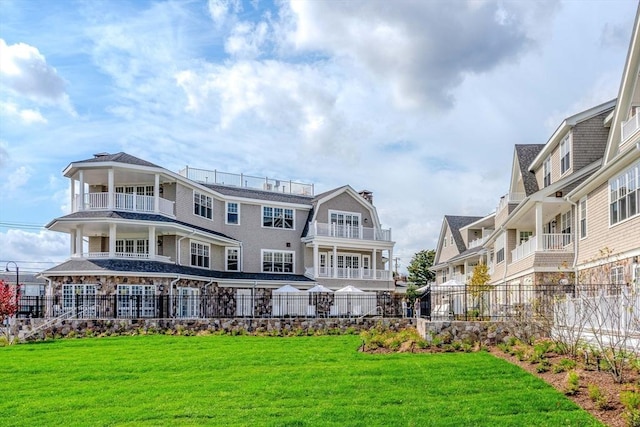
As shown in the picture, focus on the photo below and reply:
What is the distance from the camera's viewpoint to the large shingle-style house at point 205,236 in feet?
105

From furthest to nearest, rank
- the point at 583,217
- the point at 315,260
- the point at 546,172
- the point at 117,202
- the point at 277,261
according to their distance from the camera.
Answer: the point at 277,261 < the point at 315,260 < the point at 117,202 < the point at 546,172 < the point at 583,217

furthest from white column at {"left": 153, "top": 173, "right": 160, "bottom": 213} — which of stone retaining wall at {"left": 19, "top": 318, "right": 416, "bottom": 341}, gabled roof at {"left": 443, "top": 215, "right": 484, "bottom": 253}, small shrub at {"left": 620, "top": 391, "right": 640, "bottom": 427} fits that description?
small shrub at {"left": 620, "top": 391, "right": 640, "bottom": 427}

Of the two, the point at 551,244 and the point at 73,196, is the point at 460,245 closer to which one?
the point at 551,244

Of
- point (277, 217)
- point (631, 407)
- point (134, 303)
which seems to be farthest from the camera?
point (277, 217)

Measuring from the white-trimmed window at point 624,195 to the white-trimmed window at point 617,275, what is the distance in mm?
1410

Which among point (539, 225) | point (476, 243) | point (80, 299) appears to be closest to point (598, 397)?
point (539, 225)

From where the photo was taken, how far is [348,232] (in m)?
43.8

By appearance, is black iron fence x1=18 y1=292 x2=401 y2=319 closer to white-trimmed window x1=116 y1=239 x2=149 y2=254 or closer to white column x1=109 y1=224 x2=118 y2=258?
white column x1=109 y1=224 x2=118 y2=258

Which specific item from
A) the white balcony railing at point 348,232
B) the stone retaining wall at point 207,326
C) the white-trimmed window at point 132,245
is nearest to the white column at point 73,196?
the white-trimmed window at point 132,245

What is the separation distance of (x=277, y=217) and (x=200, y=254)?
6793 millimetres

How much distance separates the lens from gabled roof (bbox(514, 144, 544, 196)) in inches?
1217

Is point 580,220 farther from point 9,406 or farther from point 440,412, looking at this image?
point 9,406

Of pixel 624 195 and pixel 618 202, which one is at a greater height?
pixel 624 195

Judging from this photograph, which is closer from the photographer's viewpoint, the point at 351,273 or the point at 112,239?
the point at 112,239
